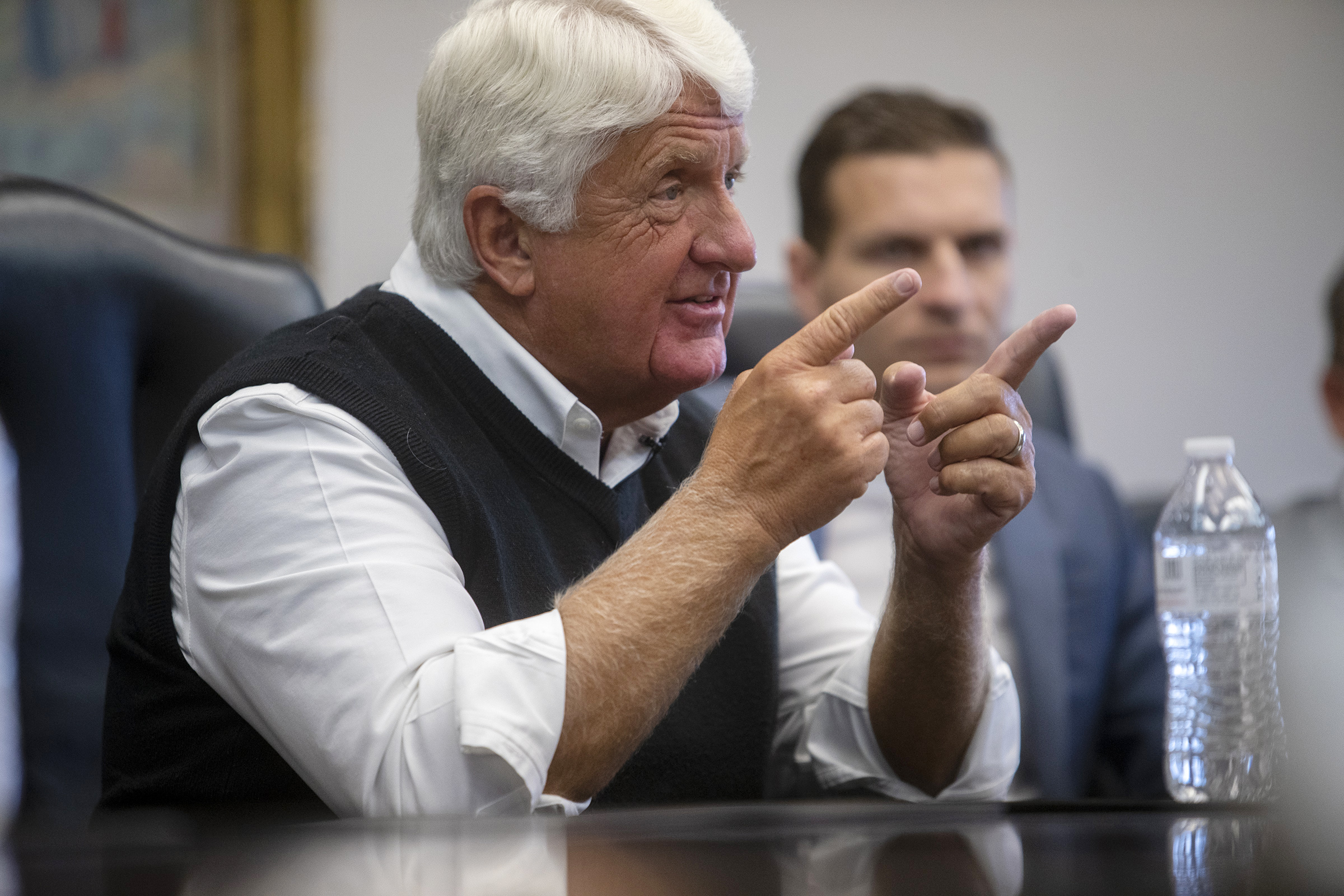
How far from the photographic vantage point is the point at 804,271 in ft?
6.39

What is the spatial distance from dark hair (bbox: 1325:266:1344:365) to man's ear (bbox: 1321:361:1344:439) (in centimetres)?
2

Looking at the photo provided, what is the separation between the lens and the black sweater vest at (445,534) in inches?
38.2

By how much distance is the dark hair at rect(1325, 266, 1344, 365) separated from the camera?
1893 mm

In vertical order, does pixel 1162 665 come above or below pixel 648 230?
below

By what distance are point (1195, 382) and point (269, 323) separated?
2.43m

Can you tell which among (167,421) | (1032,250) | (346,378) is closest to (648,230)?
(346,378)

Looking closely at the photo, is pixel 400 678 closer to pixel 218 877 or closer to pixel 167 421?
pixel 218 877

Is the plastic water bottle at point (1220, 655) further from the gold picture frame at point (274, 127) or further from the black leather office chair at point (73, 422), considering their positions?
the gold picture frame at point (274, 127)

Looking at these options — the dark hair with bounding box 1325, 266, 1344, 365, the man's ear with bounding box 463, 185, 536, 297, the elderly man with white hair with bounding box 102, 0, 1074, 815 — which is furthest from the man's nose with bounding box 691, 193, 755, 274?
the dark hair with bounding box 1325, 266, 1344, 365

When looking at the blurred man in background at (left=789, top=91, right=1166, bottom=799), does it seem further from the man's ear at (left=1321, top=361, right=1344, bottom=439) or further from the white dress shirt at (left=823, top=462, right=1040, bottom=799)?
the man's ear at (left=1321, top=361, right=1344, bottom=439)

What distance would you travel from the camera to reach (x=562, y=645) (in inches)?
32.9

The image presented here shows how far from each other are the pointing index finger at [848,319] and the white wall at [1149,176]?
1.87m

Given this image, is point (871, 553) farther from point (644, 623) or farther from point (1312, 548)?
point (644, 623)

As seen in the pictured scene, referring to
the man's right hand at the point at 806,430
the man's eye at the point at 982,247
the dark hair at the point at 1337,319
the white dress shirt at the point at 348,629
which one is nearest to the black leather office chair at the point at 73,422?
the white dress shirt at the point at 348,629
